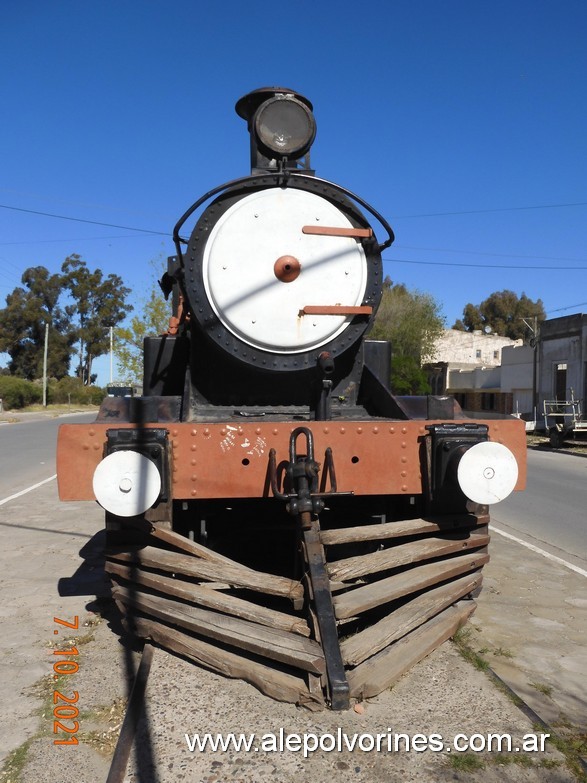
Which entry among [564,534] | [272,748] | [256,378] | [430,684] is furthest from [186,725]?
[564,534]

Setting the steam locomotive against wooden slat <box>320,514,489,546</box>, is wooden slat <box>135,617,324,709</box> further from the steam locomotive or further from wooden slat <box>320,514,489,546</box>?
wooden slat <box>320,514,489,546</box>

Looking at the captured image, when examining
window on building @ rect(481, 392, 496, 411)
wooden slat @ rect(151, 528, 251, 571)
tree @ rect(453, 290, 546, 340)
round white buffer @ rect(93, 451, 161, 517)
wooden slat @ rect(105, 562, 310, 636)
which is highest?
tree @ rect(453, 290, 546, 340)

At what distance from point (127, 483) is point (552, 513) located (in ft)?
23.3

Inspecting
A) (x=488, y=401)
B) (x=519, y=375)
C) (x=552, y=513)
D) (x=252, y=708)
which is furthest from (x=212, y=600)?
(x=488, y=401)

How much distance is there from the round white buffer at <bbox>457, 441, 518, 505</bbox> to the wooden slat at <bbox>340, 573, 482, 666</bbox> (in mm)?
624

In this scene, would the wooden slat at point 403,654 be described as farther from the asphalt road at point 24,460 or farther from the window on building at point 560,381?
the window on building at point 560,381

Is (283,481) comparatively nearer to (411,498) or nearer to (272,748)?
(411,498)

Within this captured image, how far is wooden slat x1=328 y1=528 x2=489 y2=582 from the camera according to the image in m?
3.38

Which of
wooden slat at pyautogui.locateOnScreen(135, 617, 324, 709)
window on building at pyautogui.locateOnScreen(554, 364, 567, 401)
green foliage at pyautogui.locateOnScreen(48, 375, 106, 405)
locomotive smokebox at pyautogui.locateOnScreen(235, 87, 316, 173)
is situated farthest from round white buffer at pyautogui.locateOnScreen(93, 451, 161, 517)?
green foliage at pyautogui.locateOnScreen(48, 375, 106, 405)

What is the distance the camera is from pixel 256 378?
4184 mm

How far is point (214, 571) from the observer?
339cm

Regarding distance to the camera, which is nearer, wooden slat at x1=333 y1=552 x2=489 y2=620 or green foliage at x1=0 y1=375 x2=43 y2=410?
wooden slat at x1=333 y1=552 x2=489 y2=620

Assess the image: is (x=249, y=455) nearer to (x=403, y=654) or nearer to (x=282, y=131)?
(x=403, y=654)

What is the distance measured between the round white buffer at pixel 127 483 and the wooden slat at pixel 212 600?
451mm
